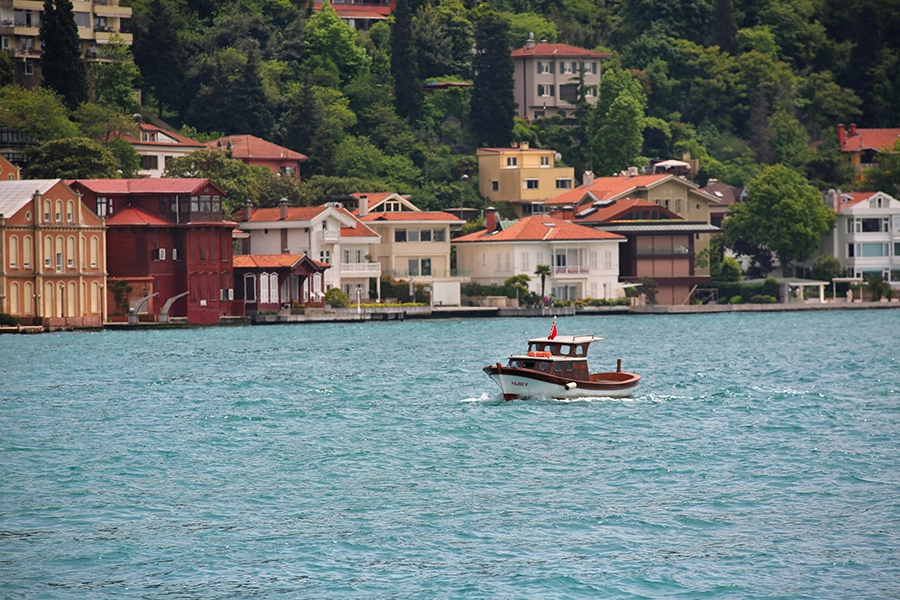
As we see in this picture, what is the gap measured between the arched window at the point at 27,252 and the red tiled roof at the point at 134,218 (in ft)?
17.2

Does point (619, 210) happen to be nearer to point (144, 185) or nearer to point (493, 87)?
point (493, 87)

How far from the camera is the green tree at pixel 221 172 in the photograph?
9850 cm

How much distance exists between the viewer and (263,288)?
9125 centimetres

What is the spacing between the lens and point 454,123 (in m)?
128

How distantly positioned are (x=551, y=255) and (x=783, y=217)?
57.0ft

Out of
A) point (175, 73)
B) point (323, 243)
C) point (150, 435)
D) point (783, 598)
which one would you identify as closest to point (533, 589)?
point (783, 598)

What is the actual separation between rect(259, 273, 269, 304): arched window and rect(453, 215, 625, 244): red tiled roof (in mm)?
17358

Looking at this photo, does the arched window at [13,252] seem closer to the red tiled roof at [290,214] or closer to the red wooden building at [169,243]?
the red wooden building at [169,243]

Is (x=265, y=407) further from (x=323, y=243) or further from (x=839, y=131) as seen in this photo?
(x=839, y=131)

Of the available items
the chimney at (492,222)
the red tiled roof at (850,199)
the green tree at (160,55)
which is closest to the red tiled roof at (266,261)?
the chimney at (492,222)

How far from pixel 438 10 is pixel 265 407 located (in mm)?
91895

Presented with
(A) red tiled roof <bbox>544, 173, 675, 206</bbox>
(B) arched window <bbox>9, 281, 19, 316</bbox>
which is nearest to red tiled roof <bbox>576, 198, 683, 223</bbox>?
(A) red tiled roof <bbox>544, 173, 675, 206</bbox>

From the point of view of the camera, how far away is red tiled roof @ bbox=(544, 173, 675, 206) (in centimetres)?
11231

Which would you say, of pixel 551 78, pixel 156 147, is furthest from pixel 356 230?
pixel 551 78
